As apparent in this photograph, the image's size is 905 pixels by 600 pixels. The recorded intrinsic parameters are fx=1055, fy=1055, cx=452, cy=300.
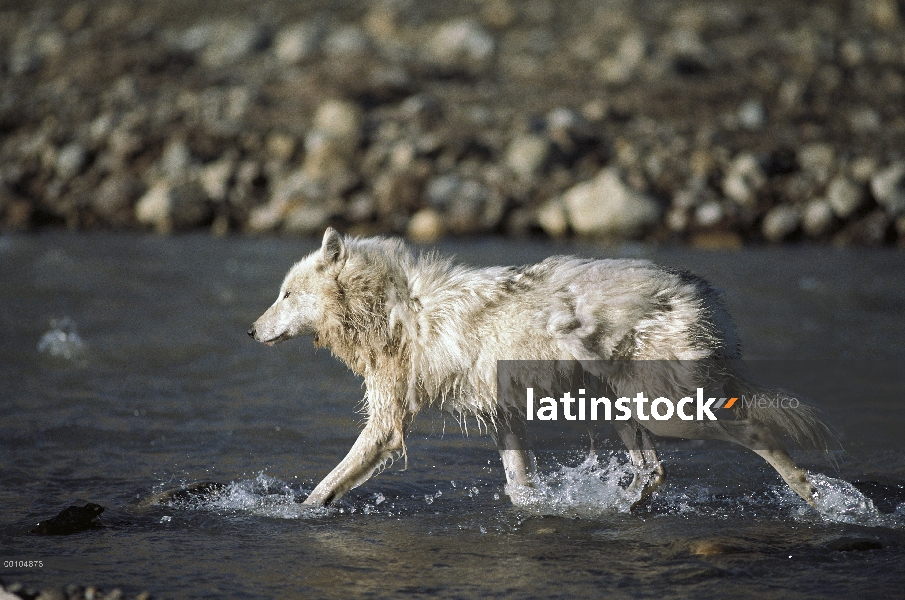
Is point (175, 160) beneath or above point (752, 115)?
beneath

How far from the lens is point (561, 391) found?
656 cm

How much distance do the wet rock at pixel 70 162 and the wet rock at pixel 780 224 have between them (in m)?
14.9

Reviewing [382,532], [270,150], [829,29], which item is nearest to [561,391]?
[382,532]

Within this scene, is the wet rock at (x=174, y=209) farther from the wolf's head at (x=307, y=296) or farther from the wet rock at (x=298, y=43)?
the wolf's head at (x=307, y=296)

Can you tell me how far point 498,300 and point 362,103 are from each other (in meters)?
19.2

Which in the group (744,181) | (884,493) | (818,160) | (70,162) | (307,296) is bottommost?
(884,493)

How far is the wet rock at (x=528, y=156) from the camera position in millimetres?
21484

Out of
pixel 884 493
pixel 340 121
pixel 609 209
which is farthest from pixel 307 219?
pixel 884 493

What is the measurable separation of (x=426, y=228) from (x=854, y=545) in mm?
14934

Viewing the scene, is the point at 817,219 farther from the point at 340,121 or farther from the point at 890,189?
the point at 340,121

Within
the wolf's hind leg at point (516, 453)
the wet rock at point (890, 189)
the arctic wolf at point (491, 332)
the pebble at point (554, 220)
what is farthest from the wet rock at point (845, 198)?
the wolf's hind leg at point (516, 453)

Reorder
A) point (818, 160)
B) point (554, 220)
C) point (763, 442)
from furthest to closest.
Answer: point (818, 160) < point (554, 220) < point (763, 442)

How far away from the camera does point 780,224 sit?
65.0 ft

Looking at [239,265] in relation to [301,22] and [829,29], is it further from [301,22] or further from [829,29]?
[829,29]
